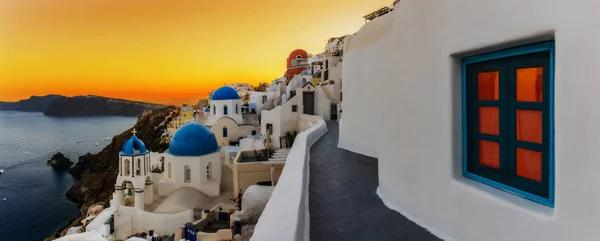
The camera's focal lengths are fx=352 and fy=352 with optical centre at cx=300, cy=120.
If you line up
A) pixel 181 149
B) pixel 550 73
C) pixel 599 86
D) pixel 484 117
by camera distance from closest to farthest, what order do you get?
pixel 599 86
pixel 550 73
pixel 484 117
pixel 181 149

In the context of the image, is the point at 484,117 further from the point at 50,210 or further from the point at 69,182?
the point at 69,182

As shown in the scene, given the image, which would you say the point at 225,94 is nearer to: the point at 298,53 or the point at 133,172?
the point at 133,172

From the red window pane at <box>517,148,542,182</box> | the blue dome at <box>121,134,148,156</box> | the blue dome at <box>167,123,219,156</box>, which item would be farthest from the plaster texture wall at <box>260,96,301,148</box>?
the red window pane at <box>517,148,542,182</box>

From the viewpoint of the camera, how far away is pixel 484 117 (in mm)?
2363

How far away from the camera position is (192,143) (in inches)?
820

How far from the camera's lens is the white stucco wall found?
1568 millimetres

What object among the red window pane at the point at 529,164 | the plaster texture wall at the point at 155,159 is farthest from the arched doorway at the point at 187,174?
the red window pane at the point at 529,164

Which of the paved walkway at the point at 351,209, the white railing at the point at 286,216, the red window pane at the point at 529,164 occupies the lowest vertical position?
the paved walkway at the point at 351,209

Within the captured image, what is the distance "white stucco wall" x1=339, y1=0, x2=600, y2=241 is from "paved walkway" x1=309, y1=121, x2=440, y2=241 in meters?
0.17

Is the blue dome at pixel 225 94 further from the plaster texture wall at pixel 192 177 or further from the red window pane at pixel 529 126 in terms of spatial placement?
the red window pane at pixel 529 126

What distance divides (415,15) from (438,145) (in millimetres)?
1127

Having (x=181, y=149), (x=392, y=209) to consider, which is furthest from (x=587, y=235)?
(x=181, y=149)

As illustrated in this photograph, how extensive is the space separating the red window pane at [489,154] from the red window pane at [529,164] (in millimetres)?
177

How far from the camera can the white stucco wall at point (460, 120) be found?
5.15 ft
